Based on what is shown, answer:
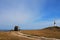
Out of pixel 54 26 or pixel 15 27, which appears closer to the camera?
pixel 54 26

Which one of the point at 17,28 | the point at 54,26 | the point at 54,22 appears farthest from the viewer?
the point at 17,28

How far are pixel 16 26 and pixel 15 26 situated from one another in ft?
1.84

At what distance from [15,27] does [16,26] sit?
0.87 meters

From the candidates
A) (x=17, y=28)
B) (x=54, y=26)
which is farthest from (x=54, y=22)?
(x=17, y=28)

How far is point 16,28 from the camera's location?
233ft

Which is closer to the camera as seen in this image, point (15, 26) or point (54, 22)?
point (54, 22)

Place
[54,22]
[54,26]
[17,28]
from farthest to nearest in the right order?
1. [17,28]
2. [54,26]
3. [54,22]

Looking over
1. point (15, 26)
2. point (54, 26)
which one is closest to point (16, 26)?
point (15, 26)

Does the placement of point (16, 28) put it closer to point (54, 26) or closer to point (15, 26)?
point (15, 26)

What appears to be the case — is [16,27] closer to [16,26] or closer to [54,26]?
[16,26]

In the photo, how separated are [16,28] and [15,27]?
33.5 inches

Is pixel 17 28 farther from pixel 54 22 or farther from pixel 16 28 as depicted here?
pixel 54 22

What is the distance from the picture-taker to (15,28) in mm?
71188

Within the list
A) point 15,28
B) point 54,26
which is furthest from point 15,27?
point 54,26
